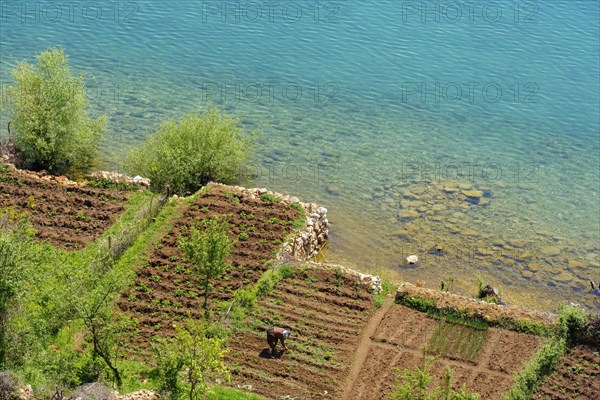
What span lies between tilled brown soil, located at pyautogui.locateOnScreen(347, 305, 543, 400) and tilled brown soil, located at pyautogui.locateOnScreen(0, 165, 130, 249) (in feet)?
43.7

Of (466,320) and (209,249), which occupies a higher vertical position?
(209,249)

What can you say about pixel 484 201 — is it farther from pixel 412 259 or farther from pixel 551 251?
pixel 412 259

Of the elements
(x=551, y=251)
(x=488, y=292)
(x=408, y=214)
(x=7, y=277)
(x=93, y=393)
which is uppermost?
(x=7, y=277)

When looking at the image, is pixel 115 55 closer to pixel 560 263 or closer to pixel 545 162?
pixel 545 162

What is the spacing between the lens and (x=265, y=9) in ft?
221

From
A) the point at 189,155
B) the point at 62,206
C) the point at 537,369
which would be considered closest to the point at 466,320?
the point at 537,369

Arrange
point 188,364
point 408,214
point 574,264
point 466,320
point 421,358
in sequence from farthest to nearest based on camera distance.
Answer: point 408,214, point 574,264, point 466,320, point 421,358, point 188,364

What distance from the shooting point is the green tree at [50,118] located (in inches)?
1679

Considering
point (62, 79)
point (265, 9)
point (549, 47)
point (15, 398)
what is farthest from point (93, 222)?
point (549, 47)

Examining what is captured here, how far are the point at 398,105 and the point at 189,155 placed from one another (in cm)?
1799

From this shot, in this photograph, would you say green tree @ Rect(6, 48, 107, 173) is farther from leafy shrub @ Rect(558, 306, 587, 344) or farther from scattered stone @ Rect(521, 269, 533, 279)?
leafy shrub @ Rect(558, 306, 587, 344)

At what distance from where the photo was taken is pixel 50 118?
42.8 metres

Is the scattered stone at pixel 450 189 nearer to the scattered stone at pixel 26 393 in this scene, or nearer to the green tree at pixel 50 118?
the green tree at pixel 50 118

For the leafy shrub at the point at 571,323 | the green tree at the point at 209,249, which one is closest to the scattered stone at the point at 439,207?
the leafy shrub at the point at 571,323
